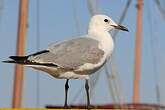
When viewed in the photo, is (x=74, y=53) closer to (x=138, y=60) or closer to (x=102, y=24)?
(x=102, y=24)

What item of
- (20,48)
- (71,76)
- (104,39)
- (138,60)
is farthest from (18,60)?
(138,60)

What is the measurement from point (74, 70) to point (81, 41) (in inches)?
5.2

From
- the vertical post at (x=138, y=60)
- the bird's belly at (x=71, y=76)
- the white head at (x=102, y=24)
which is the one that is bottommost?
the bird's belly at (x=71, y=76)

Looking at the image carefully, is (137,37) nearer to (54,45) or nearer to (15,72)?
(15,72)

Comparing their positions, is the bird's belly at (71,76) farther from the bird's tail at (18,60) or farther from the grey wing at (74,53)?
the bird's tail at (18,60)

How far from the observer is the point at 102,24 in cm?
237

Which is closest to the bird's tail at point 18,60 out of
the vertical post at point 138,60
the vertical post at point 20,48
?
the vertical post at point 20,48

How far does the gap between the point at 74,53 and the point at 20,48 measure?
1340 millimetres

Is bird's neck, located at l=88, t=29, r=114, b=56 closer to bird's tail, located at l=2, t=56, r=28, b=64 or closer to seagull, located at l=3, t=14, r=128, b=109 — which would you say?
seagull, located at l=3, t=14, r=128, b=109

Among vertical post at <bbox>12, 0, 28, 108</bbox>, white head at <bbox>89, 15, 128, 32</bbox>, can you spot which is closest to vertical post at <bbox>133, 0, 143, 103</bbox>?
vertical post at <bbox>12, 0, 28, 108</bbox>

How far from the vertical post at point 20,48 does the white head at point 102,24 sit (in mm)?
1197

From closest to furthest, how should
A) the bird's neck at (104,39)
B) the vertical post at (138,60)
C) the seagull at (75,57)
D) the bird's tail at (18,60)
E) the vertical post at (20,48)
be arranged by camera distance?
the bird's tail at (18,60) < the seagull at (75,57) < the bird's neck at (104,39) < the vertical post at (20,48) < the vertical post at (138,60)

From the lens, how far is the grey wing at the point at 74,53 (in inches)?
84.0

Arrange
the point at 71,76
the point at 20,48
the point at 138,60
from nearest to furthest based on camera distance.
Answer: the point at 71,76 < the point at 20,48 < the point at 138,60
